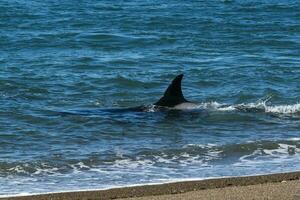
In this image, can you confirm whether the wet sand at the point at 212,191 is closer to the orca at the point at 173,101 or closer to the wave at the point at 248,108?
the orca at the point at 173,101

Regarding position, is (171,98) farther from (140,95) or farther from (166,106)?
(140,95)

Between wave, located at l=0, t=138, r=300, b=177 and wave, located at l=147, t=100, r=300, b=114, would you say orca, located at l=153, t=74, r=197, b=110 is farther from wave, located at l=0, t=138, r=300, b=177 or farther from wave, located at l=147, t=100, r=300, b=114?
wave, located at l=0, t=138, r=300, b=177

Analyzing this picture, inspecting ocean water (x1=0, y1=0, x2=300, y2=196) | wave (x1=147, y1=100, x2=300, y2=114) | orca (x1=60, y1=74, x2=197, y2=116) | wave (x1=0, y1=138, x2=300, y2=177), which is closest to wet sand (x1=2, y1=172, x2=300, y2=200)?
ocean water (x1=0, y1=0, x2=300, y2=196)

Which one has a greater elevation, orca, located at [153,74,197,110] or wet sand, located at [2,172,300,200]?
wet sand, located at [2,172,300,200]

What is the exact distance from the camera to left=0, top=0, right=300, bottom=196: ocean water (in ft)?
36.4

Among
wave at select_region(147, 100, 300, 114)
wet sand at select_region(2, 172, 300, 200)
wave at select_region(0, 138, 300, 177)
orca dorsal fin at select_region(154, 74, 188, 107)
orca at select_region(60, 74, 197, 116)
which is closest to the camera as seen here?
wet sand at select_region(2, 172, 300, 200)

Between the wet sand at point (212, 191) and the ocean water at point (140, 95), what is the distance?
49cm

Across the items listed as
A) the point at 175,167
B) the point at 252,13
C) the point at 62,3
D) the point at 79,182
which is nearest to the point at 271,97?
the point at 175,167

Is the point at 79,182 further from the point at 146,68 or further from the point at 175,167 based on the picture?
the point at 146,68

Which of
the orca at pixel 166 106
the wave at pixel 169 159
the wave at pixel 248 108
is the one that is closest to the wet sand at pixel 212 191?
the wave at pixel 169 159

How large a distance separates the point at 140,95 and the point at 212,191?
343 inches

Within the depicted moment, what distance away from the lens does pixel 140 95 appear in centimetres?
1769

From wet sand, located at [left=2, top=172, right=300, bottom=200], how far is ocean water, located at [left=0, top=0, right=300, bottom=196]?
A: 0.49 meters

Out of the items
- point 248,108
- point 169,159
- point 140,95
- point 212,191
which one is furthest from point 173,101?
point 212,191
